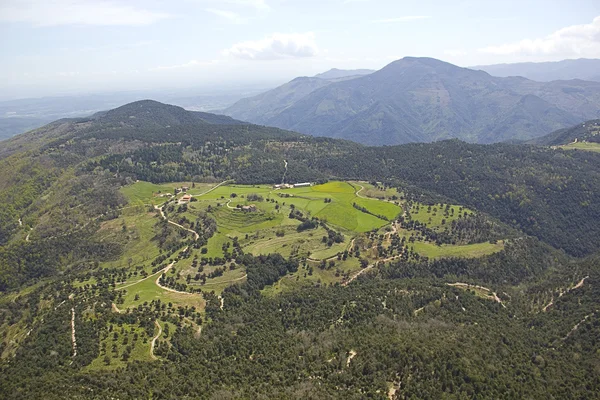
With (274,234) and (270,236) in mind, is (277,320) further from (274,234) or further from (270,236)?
(274,234)

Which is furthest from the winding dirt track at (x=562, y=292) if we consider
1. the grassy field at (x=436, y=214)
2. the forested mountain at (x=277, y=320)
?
the grassy field at (x=436, y=214)

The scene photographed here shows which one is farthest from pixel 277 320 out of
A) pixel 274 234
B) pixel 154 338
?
pixel 274 234

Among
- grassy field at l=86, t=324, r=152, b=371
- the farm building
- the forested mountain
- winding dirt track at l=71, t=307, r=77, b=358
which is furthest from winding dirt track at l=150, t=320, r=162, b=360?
the farm building

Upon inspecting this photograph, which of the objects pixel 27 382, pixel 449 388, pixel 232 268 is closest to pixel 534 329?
pixel 449 388

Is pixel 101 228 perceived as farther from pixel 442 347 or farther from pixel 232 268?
pixel 442 347

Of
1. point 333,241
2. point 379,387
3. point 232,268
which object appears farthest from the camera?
point 333,241

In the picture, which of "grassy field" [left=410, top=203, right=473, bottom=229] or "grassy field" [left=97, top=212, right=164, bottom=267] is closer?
"grassy field" [left=97, top=212, right=164, bottom=267]

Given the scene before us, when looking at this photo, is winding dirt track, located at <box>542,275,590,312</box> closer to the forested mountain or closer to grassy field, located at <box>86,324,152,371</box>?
the forested mountain

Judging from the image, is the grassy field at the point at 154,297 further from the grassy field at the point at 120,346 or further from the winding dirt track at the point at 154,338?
the grassy field at the point at 120,346

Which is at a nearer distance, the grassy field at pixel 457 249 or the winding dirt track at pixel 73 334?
the winding dirt track at pixel 73 334

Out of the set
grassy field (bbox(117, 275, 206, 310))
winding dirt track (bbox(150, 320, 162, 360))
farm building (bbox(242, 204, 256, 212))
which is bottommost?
grassy field (bbox(117, 275, 206, 310))

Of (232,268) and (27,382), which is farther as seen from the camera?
(232,268)
